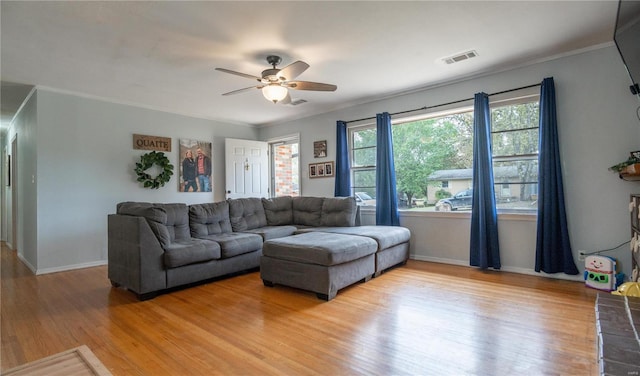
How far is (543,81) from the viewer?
3.39 meters

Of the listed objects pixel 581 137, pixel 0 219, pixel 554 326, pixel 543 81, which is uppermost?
pixel 543 81

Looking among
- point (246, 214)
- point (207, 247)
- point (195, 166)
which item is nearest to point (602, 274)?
point (207, 247)

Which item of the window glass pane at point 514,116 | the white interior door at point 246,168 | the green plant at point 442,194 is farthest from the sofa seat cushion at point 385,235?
the white interior door at point 246,168

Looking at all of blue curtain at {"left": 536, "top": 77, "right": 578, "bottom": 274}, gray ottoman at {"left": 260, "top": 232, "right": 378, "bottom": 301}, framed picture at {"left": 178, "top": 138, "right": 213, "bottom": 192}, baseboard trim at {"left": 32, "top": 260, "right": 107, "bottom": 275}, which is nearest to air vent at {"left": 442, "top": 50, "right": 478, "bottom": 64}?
blue curtain at {"left": 536, "top": 77, "right": 578, "bottom": 274}

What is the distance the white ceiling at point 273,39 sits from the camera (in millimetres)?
2406

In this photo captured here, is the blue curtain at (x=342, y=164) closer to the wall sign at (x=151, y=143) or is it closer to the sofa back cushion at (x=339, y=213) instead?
the sofa back cushion at (x=339, y=213)

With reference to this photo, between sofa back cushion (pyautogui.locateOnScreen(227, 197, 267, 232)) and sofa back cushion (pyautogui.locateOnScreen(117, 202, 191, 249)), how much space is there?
2.41ft

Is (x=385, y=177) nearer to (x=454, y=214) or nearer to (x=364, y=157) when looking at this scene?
(x=364, y=157)

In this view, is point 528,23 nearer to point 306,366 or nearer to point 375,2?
point 375,2

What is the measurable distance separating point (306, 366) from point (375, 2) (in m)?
2.52

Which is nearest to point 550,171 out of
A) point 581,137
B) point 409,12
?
point 581,137

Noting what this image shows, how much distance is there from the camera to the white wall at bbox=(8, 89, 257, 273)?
13.3 feet

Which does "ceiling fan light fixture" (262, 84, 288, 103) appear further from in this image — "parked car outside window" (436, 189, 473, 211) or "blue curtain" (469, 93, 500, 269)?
"parked car outside window" (436, 189, 473, 211)

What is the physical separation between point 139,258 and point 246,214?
5.95ft
